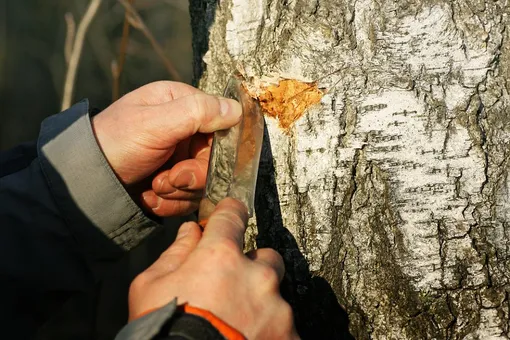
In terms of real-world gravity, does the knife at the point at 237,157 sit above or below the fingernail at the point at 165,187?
above

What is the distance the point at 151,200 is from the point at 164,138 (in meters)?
0.38

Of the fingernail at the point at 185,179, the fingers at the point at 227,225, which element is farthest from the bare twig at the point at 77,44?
the fingers at the point at 227,225

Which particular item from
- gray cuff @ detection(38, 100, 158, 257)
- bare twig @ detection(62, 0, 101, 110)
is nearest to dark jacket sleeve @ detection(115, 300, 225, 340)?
gray cuff @ detection(38, 100, 158, 257)

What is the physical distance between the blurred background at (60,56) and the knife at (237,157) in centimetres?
581

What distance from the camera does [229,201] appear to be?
1509 mm

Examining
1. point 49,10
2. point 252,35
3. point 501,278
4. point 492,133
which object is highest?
point 49,10

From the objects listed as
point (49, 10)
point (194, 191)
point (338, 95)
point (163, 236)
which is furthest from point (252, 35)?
point (49, 10)

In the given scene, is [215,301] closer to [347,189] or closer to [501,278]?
[347,189]

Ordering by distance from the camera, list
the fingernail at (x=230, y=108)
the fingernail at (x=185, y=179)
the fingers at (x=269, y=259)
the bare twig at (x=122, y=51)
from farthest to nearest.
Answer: the bare twig at (x=122, y=51), the fingernail at (x=185, y=179), the fingernail at (x=230, y=108), the fingers at (x=269, y=259)

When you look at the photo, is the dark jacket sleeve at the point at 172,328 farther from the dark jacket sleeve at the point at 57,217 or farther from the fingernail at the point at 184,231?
the dark jacket sleeve at the point at 57,217

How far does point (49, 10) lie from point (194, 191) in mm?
7242

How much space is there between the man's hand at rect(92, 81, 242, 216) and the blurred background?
5518 millimetres

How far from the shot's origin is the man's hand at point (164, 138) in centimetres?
168

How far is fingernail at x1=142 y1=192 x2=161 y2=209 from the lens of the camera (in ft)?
6.80
